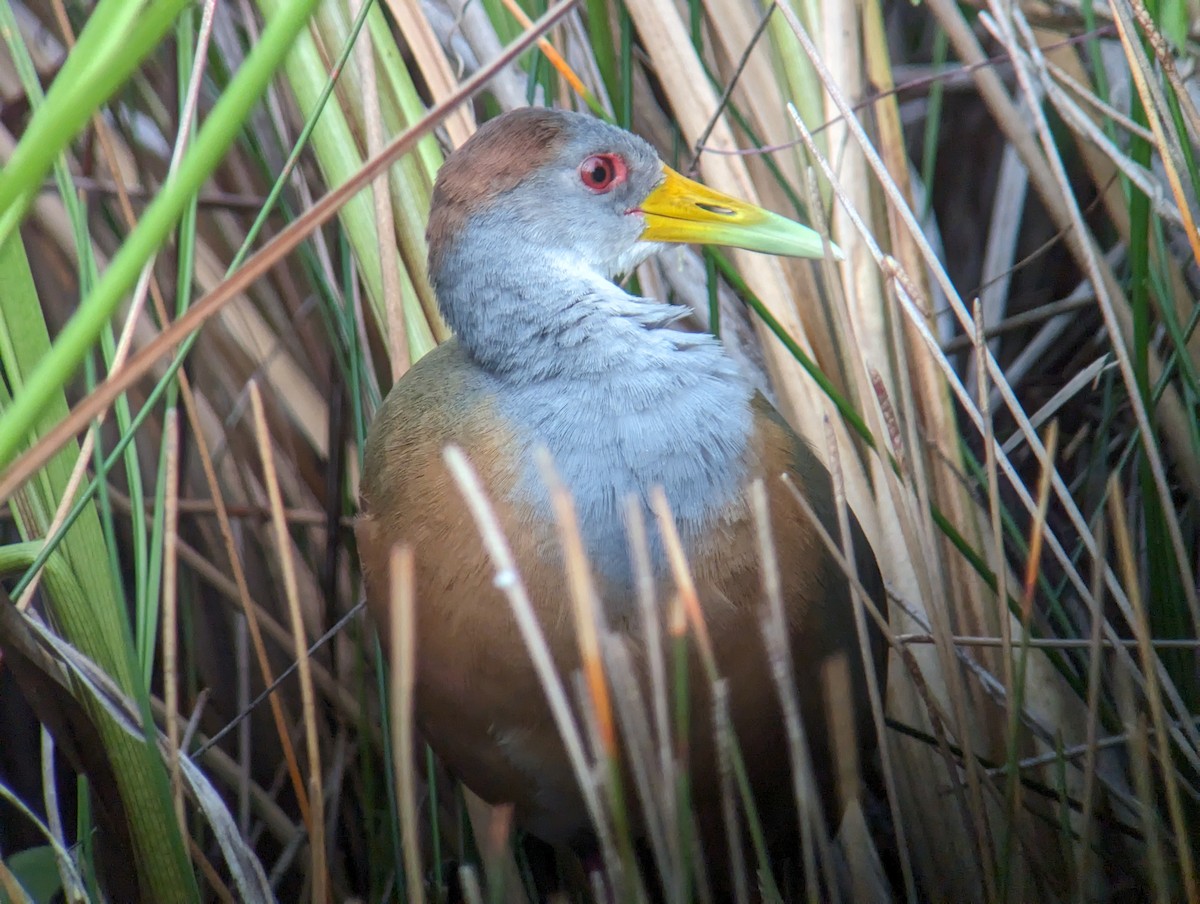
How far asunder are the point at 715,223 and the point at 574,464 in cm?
39

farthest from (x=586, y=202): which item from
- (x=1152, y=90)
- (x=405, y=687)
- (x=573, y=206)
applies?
(x=405, y=687)

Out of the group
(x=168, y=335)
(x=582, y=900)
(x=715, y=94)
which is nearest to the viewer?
(x=168, y=335)

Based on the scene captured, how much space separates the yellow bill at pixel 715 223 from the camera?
134 cm

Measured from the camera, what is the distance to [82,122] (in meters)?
0.61

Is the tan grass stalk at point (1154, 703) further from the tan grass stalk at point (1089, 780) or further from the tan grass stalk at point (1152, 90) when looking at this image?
the tan grass stalk at point (1152, 90)

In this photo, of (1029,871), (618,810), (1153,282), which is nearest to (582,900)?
(1029,871)

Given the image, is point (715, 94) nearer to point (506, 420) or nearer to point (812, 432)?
point (812, 432)

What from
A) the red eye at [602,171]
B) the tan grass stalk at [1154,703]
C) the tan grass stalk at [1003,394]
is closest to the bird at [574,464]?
the red eye at [602,171]

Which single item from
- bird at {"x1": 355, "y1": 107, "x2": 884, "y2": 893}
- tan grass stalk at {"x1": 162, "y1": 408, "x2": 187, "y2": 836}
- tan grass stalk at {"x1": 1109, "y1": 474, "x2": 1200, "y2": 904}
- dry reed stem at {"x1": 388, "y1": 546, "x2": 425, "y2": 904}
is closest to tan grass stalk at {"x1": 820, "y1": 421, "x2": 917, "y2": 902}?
bird at {"x1": 355, "y1": 107, "x2": 884, "y2": 893}

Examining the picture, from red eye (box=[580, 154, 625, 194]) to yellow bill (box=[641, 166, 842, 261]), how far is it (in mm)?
53

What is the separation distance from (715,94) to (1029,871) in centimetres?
107

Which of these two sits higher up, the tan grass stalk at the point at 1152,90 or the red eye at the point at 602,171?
the red eye at the point at 602,171

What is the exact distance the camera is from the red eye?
138 centimetres

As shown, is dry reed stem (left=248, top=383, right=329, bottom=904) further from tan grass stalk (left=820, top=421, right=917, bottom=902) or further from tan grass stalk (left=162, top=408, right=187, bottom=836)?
tan grass stalk (left=820, top=421, right=917, bottom=902)
